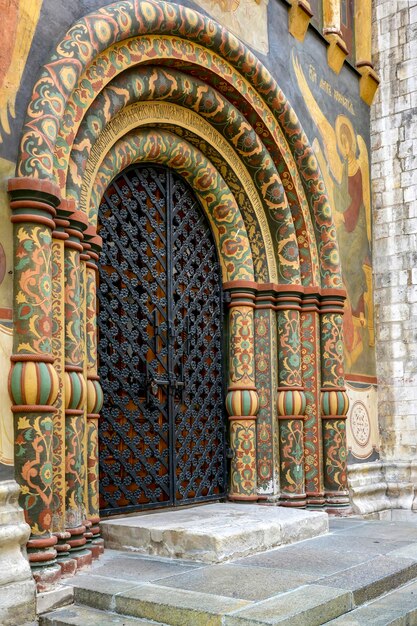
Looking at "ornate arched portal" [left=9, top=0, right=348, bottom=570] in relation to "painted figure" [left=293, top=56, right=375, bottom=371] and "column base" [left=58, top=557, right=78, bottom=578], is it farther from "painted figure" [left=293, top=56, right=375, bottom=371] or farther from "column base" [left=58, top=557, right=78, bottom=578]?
"painted figure" [left=293, top=56, right=375, bottom=371]

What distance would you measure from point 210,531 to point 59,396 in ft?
4.16

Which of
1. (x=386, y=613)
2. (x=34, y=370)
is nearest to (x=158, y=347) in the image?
(x=34, y=370)

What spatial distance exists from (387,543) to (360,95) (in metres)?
5.13

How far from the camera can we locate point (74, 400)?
14.8 ft

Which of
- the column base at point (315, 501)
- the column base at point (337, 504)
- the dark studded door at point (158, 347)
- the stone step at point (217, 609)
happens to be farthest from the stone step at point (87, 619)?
the column base at point (337, 504)

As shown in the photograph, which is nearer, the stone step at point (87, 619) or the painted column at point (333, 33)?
the stone step at point (87, 619)

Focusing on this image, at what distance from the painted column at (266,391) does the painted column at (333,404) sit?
23.6 inches

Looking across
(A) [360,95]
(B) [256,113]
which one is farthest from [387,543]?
(A) [360,95]

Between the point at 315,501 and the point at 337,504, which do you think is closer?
the point at 315,501

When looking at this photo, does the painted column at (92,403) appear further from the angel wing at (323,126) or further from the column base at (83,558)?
the angel wing at (323,126)

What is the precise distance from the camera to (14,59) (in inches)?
173

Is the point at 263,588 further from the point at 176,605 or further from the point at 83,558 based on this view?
the point at 83,558

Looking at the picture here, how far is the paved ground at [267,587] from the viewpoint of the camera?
377 cm

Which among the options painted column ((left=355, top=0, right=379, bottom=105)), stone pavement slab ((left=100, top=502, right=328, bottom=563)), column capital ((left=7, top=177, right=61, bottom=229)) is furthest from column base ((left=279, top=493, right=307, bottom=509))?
painted column ((left=355, top=0, right=379, bottom=105))
